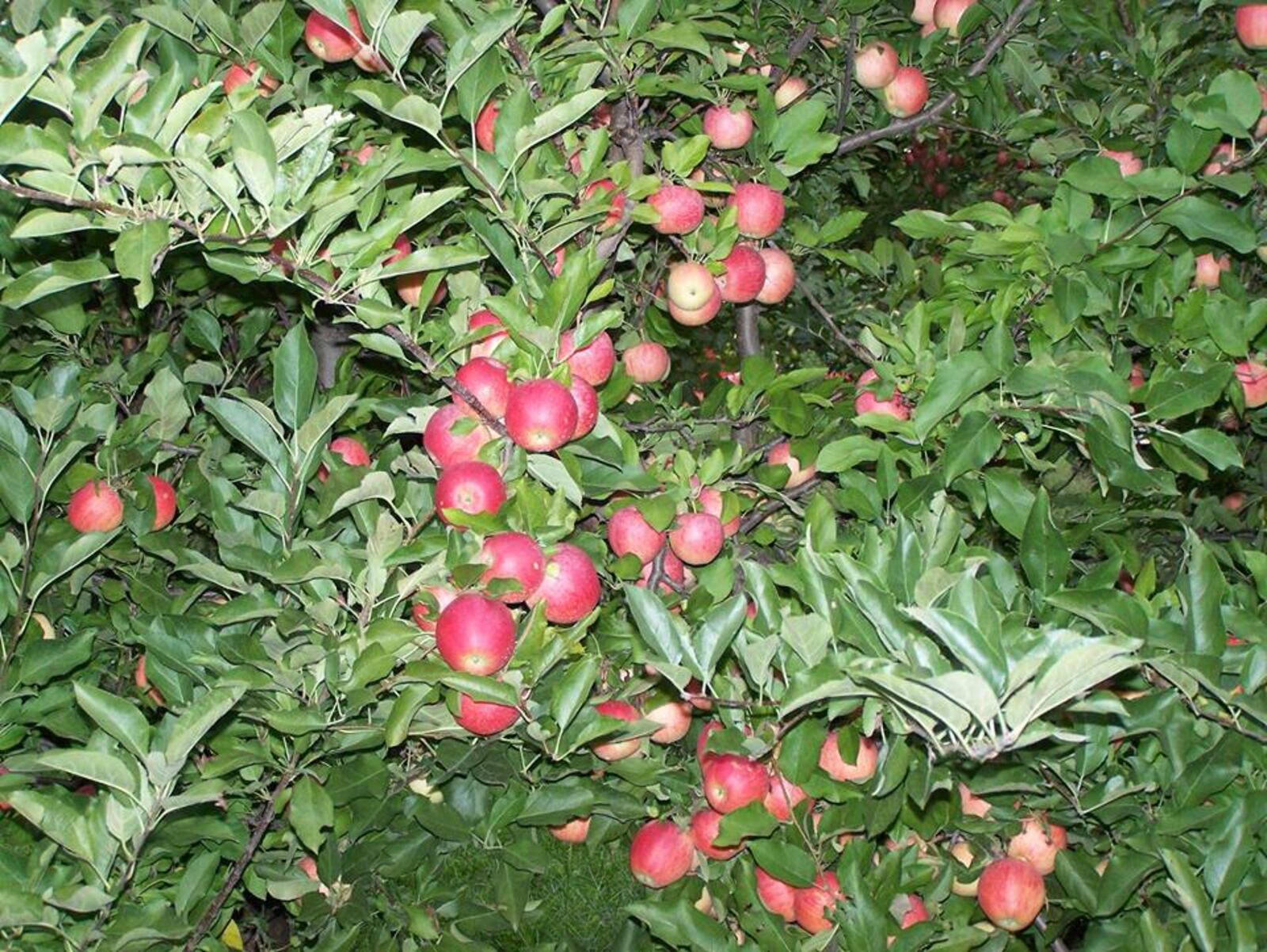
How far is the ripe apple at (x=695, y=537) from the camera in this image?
1.45 meters

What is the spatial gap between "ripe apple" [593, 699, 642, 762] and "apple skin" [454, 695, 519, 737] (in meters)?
0.11

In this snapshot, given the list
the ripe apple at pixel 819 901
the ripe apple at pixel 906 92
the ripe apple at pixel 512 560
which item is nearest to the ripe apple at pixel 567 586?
the ripe apple at pixel 512 560

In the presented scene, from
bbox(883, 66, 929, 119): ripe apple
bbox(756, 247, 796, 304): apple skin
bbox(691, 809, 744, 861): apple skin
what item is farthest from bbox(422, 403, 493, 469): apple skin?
bbox(883, 66, 929, 119): ripe apple

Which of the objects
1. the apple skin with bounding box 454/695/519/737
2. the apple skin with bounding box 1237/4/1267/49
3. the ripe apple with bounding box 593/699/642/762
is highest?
the apple skin with bounding box 1237/4/1267/49

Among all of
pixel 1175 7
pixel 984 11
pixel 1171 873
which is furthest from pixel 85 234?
pixel 1175 7

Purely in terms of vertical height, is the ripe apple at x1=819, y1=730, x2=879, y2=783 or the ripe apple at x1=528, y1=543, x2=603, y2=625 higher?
the ripe apple at x1=528, y1=543, x2=603, y2=625

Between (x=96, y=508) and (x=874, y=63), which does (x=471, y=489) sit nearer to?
(x=96, y=508)

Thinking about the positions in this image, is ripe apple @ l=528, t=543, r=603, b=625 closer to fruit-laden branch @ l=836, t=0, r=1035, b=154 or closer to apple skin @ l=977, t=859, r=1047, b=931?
apple skin @ l=977, t=859, r=1047, b=931

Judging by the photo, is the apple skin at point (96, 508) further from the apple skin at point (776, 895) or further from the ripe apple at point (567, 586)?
the apple skin at point (776, 895)

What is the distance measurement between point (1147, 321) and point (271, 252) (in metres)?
1.05

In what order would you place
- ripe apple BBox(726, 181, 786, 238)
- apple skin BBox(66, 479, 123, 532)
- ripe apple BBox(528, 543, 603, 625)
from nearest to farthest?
ripe apple BBox(528, 543, 603, 625) < apple skin BBox(66, 479, 123, 532) < ripe apple BBox(726, 181, 786, 238)

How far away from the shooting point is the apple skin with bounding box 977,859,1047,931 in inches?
55.4

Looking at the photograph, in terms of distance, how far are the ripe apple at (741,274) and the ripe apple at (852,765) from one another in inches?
26.3

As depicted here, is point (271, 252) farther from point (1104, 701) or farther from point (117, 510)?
point (1104, 701)
